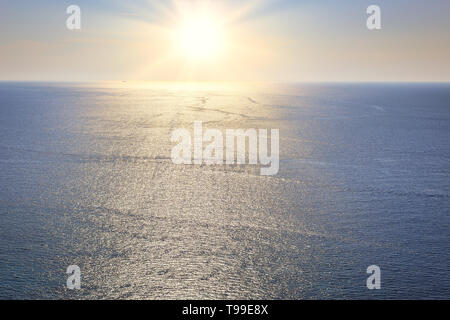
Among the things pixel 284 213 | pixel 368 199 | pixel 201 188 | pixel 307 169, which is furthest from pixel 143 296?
pixel 307 169

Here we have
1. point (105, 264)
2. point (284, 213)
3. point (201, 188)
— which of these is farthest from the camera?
point (201, 188)

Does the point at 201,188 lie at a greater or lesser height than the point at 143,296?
greater

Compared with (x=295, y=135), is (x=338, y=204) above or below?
below

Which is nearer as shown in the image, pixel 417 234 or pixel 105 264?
pixel 105 264

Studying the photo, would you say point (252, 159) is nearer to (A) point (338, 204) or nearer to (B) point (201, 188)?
(B) point (201, 188)

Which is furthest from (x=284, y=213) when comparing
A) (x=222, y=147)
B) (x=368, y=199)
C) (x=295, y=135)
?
(x=295, y=135)

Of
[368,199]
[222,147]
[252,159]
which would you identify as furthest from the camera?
[222,147]

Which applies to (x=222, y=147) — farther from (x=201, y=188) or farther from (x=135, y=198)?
(x=135, y=198)
